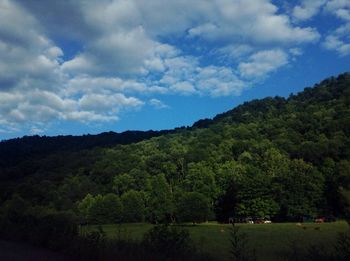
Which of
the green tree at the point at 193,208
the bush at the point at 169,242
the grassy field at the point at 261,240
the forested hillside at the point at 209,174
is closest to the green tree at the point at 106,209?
the forested hillside at the point at 209,174

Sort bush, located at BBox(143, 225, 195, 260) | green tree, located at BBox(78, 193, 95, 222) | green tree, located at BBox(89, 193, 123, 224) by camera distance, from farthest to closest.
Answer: green tree, located at BBox(78, 193, 95, 222)
green tree, located at BBox(89, 193, 123, 224)
bush, located at BBox(143, 225, 195, 260)

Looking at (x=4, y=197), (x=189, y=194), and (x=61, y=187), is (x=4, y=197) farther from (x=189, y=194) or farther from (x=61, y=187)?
(x=189, y=194)

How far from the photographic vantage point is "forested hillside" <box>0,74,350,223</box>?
10944 centimetres

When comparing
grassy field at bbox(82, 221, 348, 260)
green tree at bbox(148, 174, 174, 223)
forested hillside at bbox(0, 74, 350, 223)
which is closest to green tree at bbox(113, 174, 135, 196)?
forested hillside at bbox(0, 74, 350, 223)

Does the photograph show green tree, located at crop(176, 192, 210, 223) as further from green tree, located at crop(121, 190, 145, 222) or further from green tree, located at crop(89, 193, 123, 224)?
green tree, located at crop(89, 193, 123, 224)

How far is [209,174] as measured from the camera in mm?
129375

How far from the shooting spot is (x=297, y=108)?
184m

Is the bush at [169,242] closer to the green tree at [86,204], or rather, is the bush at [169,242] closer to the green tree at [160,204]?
the green tree at [86,204]

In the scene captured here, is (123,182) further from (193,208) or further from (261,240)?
(261,240)

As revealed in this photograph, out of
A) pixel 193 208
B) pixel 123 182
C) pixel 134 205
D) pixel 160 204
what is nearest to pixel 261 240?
pixel 193 208

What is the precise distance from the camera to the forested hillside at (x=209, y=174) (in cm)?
10944

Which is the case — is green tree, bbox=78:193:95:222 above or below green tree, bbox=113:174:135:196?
below

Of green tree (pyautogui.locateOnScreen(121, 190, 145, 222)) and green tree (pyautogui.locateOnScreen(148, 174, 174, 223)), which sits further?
green tree (pyautogui.locateOnScreen(148, 174, 174, 223))

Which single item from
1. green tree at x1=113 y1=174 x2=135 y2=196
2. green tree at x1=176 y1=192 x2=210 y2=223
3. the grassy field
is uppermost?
green tree at x1=113 y1=174 x2=135 y2=196
